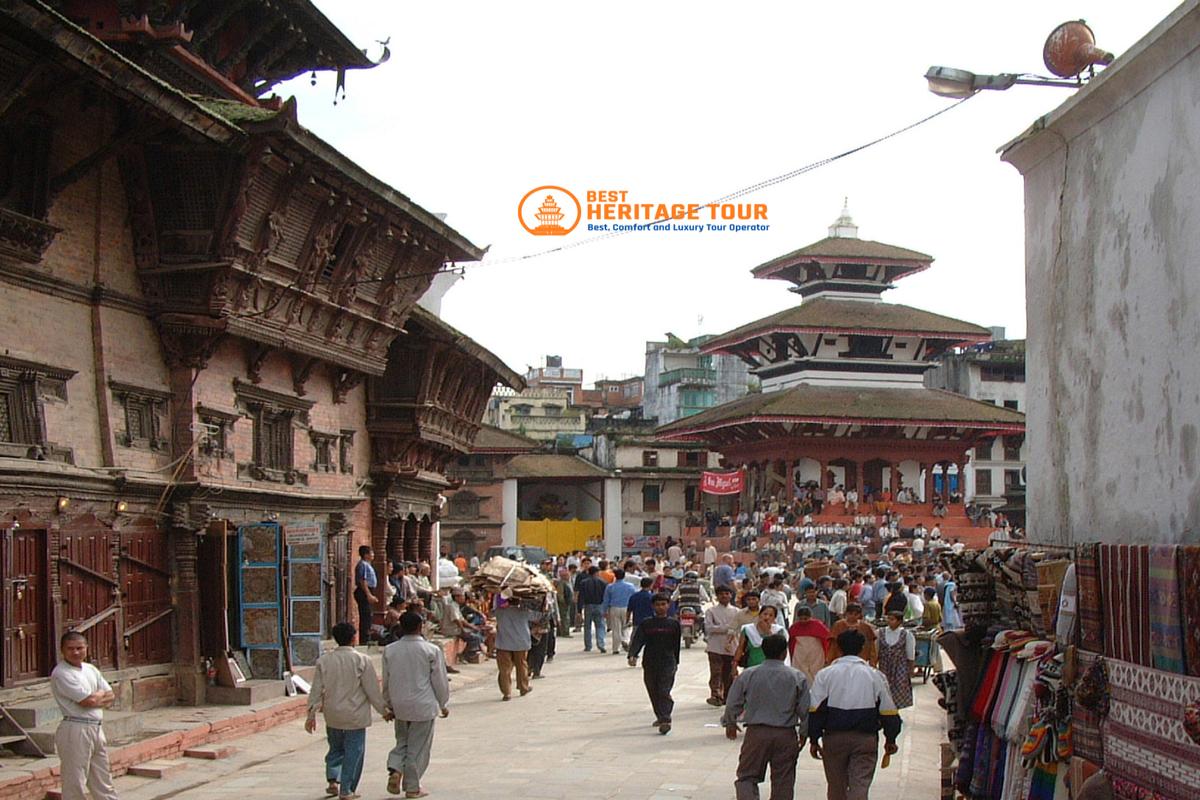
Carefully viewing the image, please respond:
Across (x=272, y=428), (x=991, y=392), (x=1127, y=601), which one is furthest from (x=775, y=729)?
(x=991, y=392)

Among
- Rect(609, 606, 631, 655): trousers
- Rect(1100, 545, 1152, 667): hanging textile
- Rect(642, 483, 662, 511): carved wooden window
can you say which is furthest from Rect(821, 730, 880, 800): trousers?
Rect(642, 483, 662, 511): carved wooden window

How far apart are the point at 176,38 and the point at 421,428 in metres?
10.5

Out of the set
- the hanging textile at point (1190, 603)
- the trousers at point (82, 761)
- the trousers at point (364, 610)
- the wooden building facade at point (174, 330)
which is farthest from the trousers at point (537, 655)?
the hanging textile at point (1190, 603)

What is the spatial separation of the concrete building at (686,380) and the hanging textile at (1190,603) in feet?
249

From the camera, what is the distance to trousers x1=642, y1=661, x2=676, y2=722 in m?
17.1

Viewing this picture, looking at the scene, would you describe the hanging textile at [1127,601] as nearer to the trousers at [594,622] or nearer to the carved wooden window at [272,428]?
the carved wooden window at [272,428]

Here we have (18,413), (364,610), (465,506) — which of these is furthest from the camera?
(465,506)

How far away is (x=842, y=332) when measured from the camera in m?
59.8

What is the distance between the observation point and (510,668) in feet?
69.2

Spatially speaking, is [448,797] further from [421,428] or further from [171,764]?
[421,428]

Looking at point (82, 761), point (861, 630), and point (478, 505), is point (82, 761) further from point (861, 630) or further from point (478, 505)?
point (478, 505)

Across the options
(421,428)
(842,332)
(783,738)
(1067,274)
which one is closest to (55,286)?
(783,738)

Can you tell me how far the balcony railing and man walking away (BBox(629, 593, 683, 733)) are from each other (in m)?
69.8

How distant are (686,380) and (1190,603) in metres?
79.5
